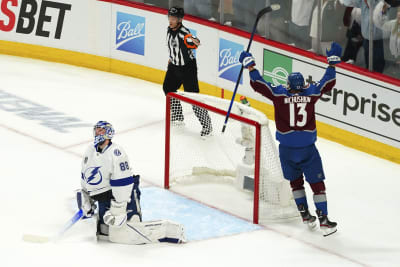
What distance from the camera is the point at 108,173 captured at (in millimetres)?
7809

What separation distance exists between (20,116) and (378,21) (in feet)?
13.6

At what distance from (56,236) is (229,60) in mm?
4451

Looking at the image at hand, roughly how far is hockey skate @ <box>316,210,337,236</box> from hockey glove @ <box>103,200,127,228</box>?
5.62ft

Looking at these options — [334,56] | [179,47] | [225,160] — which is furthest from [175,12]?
[334,56]

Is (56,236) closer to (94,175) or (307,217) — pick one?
(94,175)

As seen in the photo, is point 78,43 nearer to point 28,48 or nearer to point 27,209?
point 28,48

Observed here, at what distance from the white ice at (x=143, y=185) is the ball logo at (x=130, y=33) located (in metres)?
0.41

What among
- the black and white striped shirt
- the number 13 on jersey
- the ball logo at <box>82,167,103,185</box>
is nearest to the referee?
the black and white striped shirt

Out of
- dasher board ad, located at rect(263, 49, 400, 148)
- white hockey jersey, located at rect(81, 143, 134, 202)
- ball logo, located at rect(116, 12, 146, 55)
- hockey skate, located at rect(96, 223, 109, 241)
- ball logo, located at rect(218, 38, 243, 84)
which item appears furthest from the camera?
ball logo, located at rect(116, 12, 146, 55)

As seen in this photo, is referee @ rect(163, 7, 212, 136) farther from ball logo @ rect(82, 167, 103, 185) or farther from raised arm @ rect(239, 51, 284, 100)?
ball logo @ rect(82, 167, 103, 185)

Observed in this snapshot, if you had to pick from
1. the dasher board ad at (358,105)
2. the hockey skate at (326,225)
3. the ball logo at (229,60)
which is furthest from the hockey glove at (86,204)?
the ball logo at (229,60)

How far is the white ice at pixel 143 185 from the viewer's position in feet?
26.0

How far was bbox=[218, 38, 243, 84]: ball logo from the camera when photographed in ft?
38.7

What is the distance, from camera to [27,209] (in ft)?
28.8
